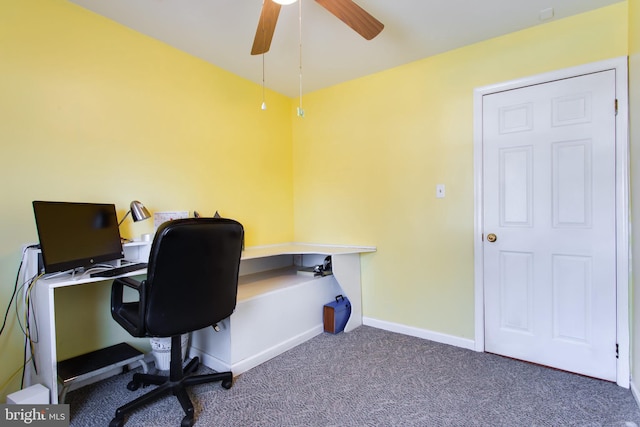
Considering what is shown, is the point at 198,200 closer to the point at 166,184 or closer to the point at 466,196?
the point at 166,184

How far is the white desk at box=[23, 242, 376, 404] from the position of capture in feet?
5.27

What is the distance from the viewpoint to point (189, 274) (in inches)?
66.0

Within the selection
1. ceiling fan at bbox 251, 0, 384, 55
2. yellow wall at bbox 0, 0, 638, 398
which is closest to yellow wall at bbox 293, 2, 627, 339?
yellow wall at bbox 0, 0, 638, 398

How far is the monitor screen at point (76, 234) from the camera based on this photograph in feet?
5.39

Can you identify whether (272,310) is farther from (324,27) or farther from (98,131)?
(324,27)

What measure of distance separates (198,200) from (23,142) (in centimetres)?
115

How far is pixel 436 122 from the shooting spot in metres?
2.71

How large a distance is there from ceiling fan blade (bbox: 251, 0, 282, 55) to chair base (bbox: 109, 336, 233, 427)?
73.1 inches

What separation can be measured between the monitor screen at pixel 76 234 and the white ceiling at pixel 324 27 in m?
1.34

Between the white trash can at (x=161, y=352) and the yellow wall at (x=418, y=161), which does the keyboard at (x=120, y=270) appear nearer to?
the white trash can at (x=161, y=352)

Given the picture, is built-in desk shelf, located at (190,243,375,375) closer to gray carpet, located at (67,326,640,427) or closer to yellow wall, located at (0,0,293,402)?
gray carpet, located at (67,326,640,427)

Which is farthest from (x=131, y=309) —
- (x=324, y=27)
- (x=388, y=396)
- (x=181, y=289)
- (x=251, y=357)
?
(x=324, y=27)

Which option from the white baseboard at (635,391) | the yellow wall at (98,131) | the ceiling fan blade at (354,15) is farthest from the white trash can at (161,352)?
the white baseboard at (635,391)

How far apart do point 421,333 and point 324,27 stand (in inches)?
103
